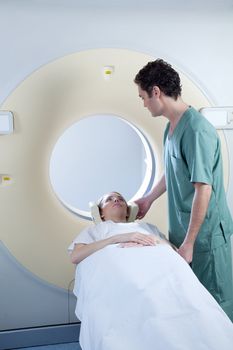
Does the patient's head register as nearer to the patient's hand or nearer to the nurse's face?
the patient's hand

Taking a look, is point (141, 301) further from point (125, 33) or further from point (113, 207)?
point (125, 33)

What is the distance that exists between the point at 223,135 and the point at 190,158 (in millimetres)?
524

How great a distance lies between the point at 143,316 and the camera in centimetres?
100

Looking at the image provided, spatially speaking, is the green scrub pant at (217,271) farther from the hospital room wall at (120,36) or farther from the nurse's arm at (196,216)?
the hospital room wall at (120,36)

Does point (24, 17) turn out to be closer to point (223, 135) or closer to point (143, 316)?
point (223, 135)

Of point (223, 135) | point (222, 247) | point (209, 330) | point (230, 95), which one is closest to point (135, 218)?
point (222, 247)

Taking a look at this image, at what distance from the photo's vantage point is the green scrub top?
1431mm

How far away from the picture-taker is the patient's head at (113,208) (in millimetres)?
1742

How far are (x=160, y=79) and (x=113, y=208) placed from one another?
593mm

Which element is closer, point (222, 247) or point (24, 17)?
point (222, 247)

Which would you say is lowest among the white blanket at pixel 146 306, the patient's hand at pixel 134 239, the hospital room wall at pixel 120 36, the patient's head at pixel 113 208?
the white blanket at pixel 146 306

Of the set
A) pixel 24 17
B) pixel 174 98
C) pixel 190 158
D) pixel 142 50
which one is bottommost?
pixel 190 158

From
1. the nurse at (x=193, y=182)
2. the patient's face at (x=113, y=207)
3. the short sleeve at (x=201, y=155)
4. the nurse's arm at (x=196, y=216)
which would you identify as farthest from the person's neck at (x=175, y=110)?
the patient's face at (x=113, y=207)

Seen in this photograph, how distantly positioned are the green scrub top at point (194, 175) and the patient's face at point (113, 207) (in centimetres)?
23
